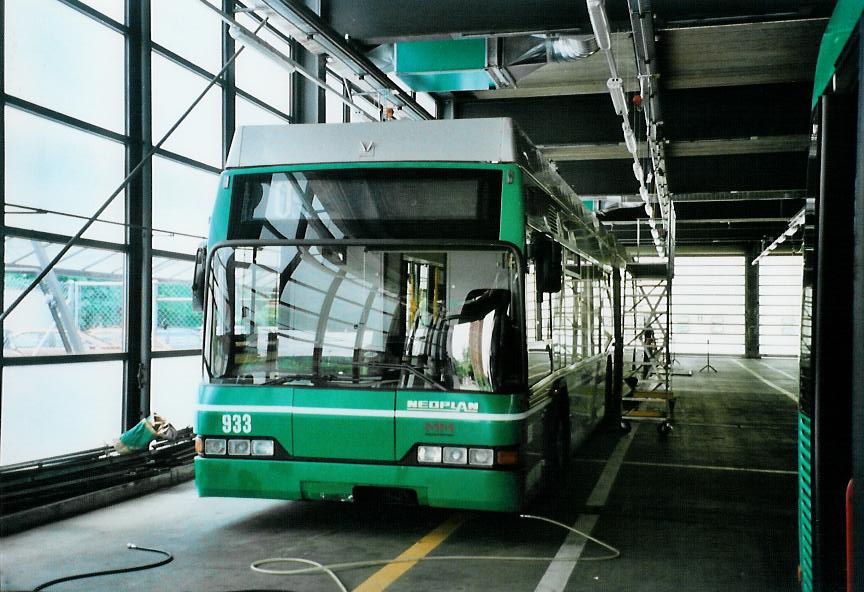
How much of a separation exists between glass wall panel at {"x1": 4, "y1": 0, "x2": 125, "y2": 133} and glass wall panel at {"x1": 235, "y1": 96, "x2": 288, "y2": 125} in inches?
104

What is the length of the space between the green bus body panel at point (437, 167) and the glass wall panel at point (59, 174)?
8.05 feet

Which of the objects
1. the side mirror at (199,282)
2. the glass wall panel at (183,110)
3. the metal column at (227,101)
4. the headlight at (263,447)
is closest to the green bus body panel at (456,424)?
the headlight at (263,447)

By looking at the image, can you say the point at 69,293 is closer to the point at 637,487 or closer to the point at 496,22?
the point at 496,22

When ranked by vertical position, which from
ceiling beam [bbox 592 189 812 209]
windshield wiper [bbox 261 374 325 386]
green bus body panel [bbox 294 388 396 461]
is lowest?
green bus body panel [bbox 294 388 396 461]

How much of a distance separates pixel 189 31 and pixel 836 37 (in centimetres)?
887

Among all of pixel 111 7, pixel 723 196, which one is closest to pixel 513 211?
pixel 111 7

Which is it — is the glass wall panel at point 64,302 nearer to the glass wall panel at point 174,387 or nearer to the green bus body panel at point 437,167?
the glass wall panel at point 174,387

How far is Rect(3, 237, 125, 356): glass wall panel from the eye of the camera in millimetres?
8203

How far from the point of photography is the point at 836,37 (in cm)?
419

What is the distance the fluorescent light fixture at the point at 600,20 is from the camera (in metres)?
7.40

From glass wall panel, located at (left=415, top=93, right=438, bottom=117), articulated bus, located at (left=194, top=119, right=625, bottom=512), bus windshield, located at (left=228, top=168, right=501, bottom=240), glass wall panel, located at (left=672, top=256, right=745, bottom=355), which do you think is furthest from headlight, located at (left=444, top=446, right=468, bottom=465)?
glass wall panel, located at (left=672, top=256, right=745, bottom=355)

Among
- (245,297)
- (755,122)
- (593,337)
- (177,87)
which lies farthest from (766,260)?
Answer: (245,297)

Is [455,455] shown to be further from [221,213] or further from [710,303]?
[710,303]

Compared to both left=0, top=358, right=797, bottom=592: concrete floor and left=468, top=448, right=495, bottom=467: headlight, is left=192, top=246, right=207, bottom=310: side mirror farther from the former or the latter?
left=468, top=448, right=495, bottom=467: headlight
